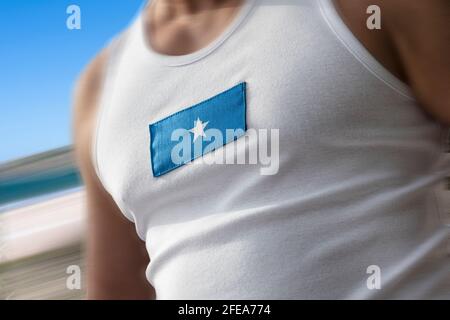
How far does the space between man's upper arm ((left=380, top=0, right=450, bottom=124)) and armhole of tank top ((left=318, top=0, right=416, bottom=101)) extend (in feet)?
0.05

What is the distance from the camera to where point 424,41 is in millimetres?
641

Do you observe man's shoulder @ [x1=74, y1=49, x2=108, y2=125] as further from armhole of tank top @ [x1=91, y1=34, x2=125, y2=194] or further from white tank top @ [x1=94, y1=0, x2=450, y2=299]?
white tank top @ [x1=94, y1=0, x2=450, y2=299]

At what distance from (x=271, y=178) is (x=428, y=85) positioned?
0.64ft

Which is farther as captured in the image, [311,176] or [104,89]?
[104,89]

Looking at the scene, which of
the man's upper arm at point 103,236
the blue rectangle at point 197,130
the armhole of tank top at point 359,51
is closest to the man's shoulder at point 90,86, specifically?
the man's upper arm at point 103,236

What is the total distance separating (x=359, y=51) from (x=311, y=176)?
15cm

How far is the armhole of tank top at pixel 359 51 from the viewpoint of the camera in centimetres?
64

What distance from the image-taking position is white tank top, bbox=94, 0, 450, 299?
66 centimetres

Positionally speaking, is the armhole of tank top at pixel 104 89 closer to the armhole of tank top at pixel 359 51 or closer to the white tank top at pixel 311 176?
the white tank top at pixel 311 176

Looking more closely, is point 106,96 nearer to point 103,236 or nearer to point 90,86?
point 90,86

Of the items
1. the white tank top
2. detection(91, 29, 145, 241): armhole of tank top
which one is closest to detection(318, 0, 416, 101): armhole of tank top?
the white tank top

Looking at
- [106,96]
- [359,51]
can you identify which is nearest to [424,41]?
[359,51]

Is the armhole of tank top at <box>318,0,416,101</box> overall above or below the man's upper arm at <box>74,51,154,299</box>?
above
